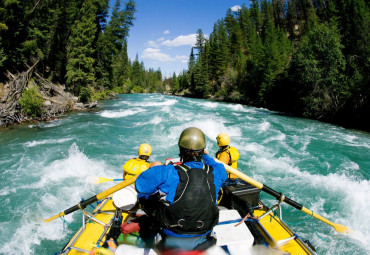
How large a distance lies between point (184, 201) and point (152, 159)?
826cm

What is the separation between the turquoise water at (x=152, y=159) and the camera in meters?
5.14

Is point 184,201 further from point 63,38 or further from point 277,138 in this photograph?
point 63,38

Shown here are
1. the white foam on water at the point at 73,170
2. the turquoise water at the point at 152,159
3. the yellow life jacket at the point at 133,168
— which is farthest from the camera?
the white foam on water at the point at 73,170

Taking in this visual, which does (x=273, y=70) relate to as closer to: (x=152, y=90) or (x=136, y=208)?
(x=136, y=208)

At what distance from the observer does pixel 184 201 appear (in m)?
2.02

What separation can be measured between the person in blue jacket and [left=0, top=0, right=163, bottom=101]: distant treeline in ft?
66.4

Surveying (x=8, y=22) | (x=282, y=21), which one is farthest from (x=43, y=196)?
(x=282, y=21)

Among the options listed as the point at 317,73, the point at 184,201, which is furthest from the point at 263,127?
the point at 184,201

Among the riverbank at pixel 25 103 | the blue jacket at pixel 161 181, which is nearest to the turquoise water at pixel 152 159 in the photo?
the riverbank at pixel 25 103

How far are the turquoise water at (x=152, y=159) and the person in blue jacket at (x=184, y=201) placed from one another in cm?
383

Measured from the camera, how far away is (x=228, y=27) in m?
72.2

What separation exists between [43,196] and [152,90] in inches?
4200

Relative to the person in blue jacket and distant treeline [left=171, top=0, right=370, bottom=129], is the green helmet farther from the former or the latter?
distant treeline [left=171, top=0, right=370, bottom=129]

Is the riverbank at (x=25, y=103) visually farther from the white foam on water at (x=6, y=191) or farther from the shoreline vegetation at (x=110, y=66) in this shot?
the white foam on water at (x=6, y=191)
